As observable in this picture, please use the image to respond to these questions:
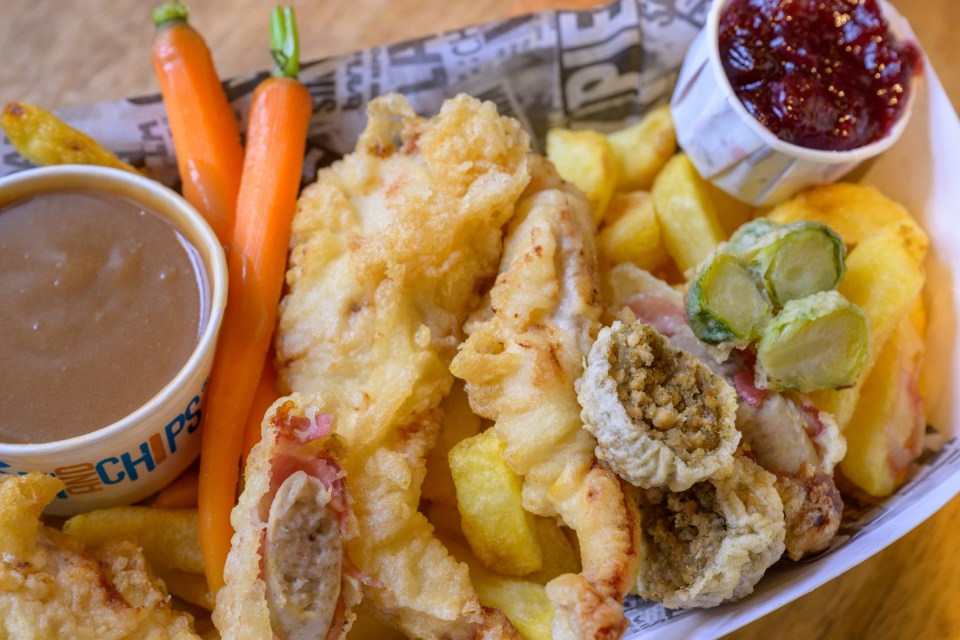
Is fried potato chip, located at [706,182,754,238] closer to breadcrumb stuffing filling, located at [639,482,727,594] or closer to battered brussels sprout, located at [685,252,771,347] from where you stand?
battered brussels sprout, located at [685,252,771,347]

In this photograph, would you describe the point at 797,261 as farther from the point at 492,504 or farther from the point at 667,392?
the point at 492,504

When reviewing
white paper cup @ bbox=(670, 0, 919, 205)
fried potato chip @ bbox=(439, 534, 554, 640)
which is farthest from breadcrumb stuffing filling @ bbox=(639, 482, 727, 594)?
white paper cup @ bbox=(670, 0, 919, 205)

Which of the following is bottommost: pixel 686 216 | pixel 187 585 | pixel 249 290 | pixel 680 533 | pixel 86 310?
pixel 187 585

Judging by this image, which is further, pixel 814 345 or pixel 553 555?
pixel 553 555

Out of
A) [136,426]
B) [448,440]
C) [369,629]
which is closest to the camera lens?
[136,426]

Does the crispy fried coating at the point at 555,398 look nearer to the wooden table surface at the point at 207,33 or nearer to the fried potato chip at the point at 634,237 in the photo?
the fried potato chip at the point at 634,237

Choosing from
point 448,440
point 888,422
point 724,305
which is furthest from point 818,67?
point 448,440
